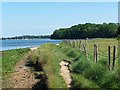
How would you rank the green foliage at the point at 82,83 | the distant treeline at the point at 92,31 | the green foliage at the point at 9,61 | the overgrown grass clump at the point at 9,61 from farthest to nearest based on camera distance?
1. the distant treeline at the point at 92,31
2. the green foliage at the point at 9,61
3. the overgrown grass clump at the point at 9,61
4. the green foliage at the point at 82,83

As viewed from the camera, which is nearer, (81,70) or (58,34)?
(81,70)

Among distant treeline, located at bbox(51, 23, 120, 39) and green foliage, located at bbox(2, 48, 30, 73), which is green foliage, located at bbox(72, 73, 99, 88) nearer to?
green foliage, located at bbox(2, 48, 30, 73)

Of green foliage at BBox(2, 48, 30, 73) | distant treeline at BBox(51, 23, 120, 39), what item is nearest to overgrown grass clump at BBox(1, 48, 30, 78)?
green foliage at BBox(2, 48, 30, 73)

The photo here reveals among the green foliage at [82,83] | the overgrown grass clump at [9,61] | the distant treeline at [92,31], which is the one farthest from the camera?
the distant treeline at [92,31]

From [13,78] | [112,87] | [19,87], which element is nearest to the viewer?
[112,87]

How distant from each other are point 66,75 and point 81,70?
4.27 feet

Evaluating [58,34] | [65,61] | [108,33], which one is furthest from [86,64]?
[58,34]

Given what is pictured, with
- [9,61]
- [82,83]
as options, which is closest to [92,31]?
[9,61]

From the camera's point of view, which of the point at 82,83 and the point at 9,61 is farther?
the point at 9,61

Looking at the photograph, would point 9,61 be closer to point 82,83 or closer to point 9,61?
point 9,61

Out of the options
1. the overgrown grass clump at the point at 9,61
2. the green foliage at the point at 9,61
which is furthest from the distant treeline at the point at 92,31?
the overgrown grass clump at the point at 9,61

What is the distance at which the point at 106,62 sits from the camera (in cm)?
1989

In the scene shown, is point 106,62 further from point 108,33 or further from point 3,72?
point 108,33

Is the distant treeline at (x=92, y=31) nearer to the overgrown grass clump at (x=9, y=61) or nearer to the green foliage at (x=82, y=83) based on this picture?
the overgrown grass clump at (x=9, y=61)
